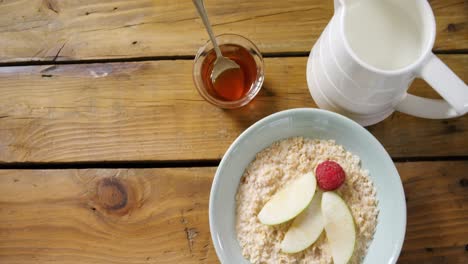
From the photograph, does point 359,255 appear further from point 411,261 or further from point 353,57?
point 353,57

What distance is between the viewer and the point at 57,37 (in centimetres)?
94

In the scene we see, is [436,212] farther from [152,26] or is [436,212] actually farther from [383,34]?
[152,26]

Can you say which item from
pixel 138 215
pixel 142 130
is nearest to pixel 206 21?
pixel 142 130

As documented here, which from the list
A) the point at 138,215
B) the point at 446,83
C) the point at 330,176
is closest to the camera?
the point at 446,83

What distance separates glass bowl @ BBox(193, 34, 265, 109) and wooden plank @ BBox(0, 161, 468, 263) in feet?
0.45

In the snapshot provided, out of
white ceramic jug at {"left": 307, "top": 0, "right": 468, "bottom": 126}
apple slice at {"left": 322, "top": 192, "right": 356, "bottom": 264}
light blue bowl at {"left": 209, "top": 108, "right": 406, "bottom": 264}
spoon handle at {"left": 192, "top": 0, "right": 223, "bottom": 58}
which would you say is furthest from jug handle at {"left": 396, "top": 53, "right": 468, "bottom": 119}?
spoon handle at {"left": 192, "top": 0, "right": 223, "bottom": 58}

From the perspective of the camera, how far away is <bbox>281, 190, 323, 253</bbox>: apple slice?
0.76 metres

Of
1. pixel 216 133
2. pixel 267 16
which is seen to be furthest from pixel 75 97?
pixel 267 16

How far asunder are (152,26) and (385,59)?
48cm

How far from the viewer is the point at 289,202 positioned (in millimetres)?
768

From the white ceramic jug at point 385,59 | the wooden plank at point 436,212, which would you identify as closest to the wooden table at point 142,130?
the wooden plank at point 436,212

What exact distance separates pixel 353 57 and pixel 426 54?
4.2 inches

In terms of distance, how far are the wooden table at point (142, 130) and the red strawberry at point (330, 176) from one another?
0.50ft

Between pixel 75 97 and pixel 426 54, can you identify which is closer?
pixel 426 54
